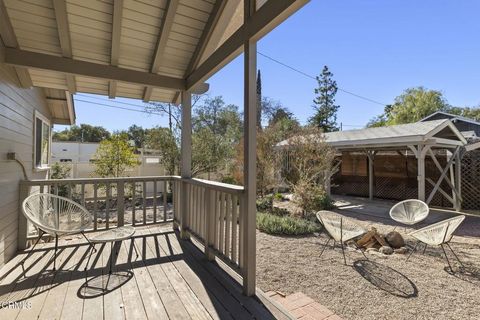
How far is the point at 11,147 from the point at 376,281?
4635 mm

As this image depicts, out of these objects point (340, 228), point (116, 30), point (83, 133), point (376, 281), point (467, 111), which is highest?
point (467, 111)

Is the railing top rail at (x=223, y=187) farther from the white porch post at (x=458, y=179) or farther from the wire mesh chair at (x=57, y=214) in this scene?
the white porch post at (x=458, y=179)

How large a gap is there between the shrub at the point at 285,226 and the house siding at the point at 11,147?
388 cm

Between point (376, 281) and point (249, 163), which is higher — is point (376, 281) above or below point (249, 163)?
below

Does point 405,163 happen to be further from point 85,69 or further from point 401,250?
point 85,69

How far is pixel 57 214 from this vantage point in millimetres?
3123

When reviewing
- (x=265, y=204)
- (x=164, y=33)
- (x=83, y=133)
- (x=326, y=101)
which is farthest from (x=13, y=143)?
(x=83, y=133)

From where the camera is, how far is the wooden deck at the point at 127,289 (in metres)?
2.04

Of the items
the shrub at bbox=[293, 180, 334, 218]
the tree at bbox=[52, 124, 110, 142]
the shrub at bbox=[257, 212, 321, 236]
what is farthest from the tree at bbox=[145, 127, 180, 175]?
the tree at bbox=[52, 124, 110, 142]

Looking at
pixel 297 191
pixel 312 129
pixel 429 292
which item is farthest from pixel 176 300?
pixel 312 129

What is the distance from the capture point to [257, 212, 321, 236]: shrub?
5016 mm

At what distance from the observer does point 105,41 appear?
3.17m

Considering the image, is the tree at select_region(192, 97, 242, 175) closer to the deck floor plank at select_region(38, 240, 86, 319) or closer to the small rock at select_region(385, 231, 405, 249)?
the small rock at select_region(385, 231, 405, 249)

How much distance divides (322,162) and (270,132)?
2122 millimetres
